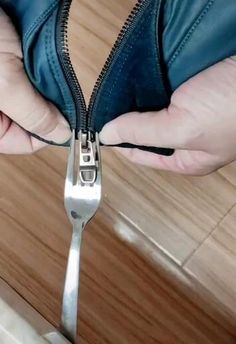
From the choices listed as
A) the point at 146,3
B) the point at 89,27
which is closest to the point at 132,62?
the point at 146,3

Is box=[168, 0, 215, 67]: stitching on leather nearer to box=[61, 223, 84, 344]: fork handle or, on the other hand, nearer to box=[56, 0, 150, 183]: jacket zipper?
box=[56, 0, 150, 183]: jacket zipper

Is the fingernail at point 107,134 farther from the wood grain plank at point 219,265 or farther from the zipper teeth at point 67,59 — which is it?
the wood grain plank at point 219,265

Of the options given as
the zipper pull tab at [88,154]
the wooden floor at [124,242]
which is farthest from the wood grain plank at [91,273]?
the zipper pull tab at [88,154]

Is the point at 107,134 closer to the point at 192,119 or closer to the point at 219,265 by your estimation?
the point at 192,119

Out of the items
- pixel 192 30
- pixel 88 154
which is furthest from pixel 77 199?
pixel 192 30

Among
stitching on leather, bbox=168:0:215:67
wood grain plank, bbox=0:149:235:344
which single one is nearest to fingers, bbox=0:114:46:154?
wood grain plank, bbox=0:149:235:344

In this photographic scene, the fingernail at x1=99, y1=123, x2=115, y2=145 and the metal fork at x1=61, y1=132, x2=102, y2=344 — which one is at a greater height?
the fingernail at x1=99, y1=123, x2=115, y2=145

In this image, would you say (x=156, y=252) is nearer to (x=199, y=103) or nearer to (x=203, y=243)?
(x=203, y=243)
